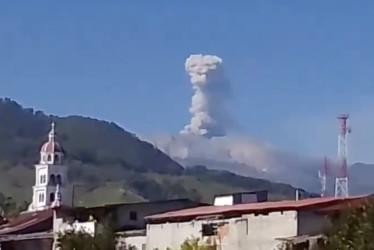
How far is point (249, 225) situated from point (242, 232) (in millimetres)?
639

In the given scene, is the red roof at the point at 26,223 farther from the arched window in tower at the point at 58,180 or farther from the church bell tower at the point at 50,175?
the arched window in tower at the point at 58,180

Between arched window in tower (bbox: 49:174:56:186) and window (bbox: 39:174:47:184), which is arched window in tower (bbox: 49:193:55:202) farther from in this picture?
window (bbox: 39:174:47:184)

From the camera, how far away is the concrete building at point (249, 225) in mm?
61031

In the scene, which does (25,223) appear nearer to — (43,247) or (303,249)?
(43,247)

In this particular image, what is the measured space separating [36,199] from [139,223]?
68244mm

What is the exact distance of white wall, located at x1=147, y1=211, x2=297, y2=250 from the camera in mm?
61531

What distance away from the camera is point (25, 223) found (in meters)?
91.2

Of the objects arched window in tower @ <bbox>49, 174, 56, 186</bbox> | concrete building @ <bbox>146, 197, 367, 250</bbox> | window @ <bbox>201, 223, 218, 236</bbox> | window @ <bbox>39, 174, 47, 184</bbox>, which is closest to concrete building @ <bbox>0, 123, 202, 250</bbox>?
concrete building @ <bbox>146, 197, 367, 250</bbox>

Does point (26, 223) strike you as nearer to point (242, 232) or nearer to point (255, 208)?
point (242, 232)

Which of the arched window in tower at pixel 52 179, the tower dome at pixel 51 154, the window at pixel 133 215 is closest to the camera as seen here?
the window at pixel 133 215

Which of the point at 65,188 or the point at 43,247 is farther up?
the point at 65,188

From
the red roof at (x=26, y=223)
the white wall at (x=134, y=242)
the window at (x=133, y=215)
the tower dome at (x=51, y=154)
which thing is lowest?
the white wall at (x=134, y=242)

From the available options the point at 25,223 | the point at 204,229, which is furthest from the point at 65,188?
the point at 204,229

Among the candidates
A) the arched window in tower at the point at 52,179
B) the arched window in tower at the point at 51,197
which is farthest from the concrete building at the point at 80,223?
the arched window in tower at the point at 52,179
